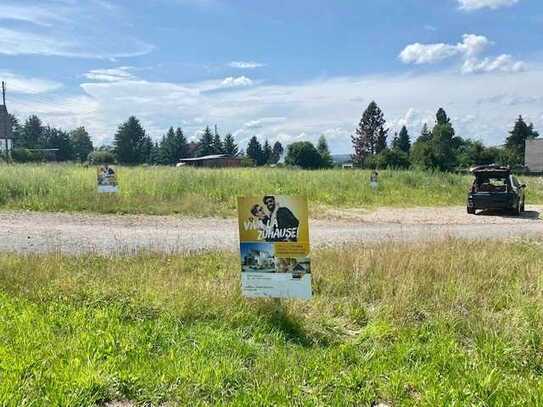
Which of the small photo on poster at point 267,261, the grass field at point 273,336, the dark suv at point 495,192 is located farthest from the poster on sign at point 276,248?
the dark suv at point 495,192

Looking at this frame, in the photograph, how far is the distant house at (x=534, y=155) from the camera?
237 ft

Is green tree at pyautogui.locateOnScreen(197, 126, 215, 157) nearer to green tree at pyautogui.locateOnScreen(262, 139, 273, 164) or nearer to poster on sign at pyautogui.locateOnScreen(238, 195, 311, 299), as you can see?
green tree at pyautogui.locateOnScreen(262, 139, 273, 164)

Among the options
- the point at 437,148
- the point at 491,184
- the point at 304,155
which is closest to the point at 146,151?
the point at 304,155

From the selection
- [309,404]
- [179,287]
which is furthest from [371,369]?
[179,287]

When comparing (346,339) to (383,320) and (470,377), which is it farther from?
(470,377)

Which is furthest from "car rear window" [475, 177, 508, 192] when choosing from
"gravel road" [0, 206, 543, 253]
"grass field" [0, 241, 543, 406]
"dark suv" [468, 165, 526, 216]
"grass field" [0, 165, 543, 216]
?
"grass field" [0, 241, 543, 406]

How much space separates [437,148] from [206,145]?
5125 centimetres

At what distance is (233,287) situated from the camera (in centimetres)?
543

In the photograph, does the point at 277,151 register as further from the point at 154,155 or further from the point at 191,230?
the point at 191,230

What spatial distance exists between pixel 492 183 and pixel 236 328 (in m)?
16.8

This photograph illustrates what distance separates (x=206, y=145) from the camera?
357 ft

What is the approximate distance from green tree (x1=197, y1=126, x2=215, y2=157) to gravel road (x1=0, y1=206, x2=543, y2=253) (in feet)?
304

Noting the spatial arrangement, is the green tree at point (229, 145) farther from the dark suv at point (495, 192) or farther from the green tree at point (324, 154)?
the dark suv at point (495, 192)

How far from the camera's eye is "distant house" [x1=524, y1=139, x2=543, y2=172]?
72188 mm
